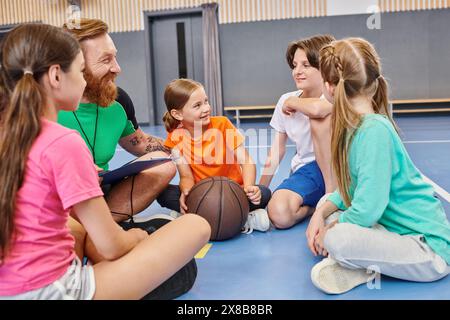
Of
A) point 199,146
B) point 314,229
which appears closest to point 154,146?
point 199,146

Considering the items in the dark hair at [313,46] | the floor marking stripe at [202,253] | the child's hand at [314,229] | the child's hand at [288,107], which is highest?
the dark hair at [313,46]

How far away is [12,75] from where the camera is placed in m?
1.19

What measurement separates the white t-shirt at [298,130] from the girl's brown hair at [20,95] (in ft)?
5.56

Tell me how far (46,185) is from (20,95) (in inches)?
9.4

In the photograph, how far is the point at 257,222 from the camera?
7.75 feet

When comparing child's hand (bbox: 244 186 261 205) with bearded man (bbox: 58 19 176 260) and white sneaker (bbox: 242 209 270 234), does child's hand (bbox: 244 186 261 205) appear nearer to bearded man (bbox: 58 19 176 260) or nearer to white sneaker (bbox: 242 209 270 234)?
white sneaker (bbox: 242 209 270 234)

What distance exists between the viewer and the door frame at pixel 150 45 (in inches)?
380

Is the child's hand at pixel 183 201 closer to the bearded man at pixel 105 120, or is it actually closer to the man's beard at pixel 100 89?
the bearded man at pixel 105 120

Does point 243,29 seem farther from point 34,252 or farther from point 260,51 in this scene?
point 34,252

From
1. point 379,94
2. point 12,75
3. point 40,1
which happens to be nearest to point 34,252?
point 12,75

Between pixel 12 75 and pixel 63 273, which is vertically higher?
pixel 12 75

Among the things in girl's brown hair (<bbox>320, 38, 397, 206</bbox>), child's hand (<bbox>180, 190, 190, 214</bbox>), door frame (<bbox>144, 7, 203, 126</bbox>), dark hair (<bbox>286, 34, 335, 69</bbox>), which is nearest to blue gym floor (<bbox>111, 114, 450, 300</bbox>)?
child's hand (<bbox>180, 190, 190, 214</bbox>)

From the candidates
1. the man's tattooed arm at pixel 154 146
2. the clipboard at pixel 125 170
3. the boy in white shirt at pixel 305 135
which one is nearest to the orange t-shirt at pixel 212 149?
the man's tattooed arm at pixel 154 146
